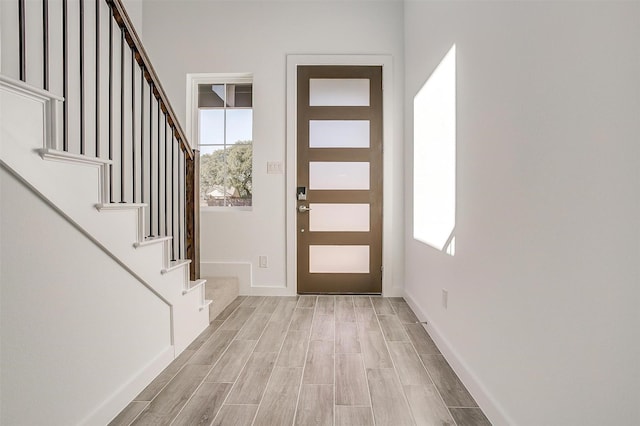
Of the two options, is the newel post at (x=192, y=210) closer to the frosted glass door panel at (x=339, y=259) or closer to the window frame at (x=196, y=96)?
the window frame at (x=196, y=96)

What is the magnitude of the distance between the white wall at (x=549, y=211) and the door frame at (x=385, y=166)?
1.64 meters

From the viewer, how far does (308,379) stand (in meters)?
2.00

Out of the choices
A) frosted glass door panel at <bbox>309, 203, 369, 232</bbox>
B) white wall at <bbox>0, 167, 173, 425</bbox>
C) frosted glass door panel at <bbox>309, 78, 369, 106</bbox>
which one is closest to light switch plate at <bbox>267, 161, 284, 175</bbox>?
frosted glass door panel at <bbox>309, 203, 369, 232</bbox>

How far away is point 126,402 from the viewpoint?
1.73m

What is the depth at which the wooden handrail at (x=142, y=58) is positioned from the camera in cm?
184

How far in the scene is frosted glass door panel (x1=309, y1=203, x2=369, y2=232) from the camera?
383 cm

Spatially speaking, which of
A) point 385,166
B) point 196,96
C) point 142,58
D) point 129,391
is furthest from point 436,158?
point 196,96

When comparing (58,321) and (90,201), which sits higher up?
(90,201)

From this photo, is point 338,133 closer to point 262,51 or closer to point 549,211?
point 262,51

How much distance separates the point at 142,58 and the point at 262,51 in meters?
1.97

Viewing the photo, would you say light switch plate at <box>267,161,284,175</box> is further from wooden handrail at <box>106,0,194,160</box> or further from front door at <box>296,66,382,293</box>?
wooden handrail at <box>106,0,194,160</box>

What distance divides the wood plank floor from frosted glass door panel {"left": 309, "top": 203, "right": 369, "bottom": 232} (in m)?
1.05

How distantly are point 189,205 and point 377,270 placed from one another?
1.99 m

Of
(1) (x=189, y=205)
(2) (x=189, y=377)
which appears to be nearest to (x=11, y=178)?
(2) (x=189, y=377)
